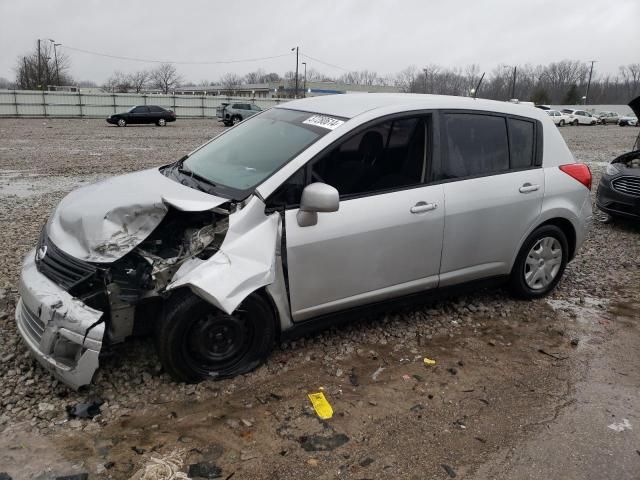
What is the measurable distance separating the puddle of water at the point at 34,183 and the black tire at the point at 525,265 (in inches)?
307

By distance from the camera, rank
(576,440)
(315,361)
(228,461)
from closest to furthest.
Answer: (228,461), (576,440), (315,361)

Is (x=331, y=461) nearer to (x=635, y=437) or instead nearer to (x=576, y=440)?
(x=576, y=440)

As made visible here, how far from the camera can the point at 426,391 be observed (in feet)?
11.4

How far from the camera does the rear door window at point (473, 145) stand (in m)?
4.09

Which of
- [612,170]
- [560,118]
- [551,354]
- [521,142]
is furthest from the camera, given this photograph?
[560,118]

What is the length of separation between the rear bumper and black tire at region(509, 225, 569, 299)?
3.44m

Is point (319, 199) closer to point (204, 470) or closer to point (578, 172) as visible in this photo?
point (204, 470)

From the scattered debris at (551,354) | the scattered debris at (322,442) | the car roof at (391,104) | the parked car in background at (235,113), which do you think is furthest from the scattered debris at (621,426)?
the parked car in background at (235,113)

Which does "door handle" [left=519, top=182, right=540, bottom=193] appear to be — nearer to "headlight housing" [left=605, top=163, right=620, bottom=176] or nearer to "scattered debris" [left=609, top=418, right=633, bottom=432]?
"scattered debris" [left=609, top=418, right=633, bottom=432]

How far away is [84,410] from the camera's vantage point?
3.13 m

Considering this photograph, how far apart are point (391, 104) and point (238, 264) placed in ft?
5.68

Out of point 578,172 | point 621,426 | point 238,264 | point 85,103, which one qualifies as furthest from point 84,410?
point 85,103

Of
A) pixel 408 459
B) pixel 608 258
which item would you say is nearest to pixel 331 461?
pixel 408 459

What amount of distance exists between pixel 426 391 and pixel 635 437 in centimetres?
120
